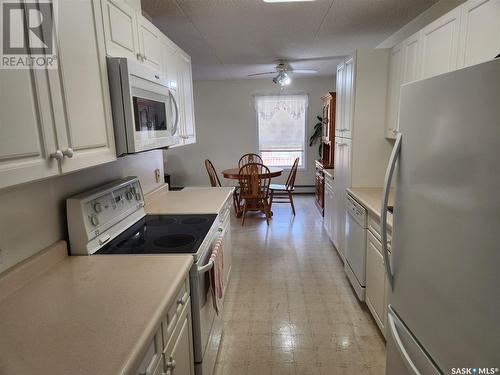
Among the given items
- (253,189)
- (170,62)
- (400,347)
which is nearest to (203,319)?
(400,347)

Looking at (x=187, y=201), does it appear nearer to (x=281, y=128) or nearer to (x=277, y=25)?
(x=277, y=25)

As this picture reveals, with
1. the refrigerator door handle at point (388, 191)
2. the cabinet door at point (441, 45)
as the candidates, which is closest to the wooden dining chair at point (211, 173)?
the cabinet door at point (441, 45)

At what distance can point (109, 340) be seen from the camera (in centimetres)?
84

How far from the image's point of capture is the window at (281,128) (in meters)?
6.16

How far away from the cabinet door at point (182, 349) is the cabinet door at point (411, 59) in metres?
2.14

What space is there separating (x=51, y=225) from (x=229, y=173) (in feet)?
11.5

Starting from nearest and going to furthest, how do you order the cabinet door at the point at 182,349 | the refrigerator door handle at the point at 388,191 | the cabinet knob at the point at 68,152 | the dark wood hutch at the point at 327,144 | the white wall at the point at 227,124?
the cabinet knob at the point at 68,152, the cabinet door at the point at 182,349, the refrigerator door handle at the point at 388,191, the dark wood hutch at the point at 327,144, the white wall at the point at 227,124

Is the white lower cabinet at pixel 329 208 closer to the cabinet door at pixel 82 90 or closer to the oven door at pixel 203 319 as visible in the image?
the oven door at pixel 203 319

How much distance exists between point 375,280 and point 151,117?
1802 millimetres

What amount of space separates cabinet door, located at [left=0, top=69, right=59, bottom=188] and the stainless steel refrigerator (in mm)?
1238

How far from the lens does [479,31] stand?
5.01 ft

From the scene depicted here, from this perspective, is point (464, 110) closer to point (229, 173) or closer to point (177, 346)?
point (177, 346)

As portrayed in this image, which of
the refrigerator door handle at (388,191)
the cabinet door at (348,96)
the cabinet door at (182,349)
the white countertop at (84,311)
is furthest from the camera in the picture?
the cabinet door at (348,96)

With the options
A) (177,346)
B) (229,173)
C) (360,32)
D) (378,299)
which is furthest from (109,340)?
(229,173)
